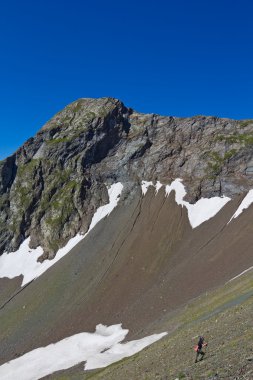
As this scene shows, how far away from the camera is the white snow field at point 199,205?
106812 millimetres

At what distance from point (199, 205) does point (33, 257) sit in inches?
2221

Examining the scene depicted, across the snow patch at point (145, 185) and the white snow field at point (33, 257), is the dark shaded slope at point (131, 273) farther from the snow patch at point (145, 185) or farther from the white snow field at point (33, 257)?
the snow patch at point (145, 185)

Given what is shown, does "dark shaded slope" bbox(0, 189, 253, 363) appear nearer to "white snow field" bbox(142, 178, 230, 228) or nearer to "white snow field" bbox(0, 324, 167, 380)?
"white snow field" bbox(142, 178, 230, 228)

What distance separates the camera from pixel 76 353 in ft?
221

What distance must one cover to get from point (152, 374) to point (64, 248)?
90667 mm

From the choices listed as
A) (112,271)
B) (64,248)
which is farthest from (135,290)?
(64,248)

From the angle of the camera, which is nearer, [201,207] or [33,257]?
[201,207]

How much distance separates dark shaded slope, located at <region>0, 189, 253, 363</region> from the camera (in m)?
78.1

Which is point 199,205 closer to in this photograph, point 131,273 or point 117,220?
point 117,220

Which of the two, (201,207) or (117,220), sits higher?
(117,220)

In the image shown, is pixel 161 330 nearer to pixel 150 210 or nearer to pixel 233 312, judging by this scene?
pixel 233 312

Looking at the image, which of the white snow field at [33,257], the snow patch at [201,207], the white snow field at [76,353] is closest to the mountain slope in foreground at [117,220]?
the snow patch at [201,207]

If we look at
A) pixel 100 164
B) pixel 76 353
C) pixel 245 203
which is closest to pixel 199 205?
pixel 245 203

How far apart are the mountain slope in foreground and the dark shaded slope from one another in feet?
1.12
